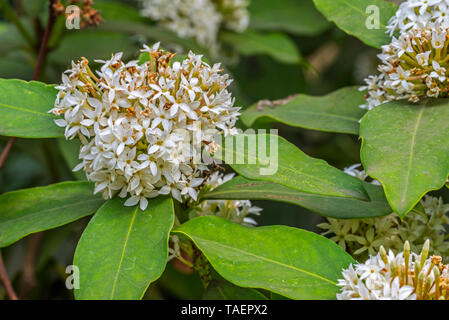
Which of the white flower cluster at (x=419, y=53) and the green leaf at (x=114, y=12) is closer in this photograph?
the white flower cluster at (x=419, y=53)

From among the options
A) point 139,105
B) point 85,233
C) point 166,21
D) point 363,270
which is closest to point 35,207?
point 85,233

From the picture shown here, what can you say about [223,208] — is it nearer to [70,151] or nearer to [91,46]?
[70,151]

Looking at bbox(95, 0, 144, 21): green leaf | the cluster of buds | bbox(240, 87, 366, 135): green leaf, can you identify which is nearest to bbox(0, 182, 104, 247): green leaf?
bbox(240, 87, 366, 135): green leaf

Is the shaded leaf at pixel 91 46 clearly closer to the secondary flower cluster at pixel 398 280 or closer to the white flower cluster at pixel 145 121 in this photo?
the white flower cluster at pixel 145 121

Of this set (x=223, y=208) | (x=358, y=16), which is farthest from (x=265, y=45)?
(x=223, y=208)

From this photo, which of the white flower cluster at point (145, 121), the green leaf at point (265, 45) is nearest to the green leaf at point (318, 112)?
the white flower cluster at point (145, 121)

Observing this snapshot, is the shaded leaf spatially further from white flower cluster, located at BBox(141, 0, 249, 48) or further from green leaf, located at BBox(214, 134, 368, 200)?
green leaf, located at BBox(214, 134, 368, 200)
